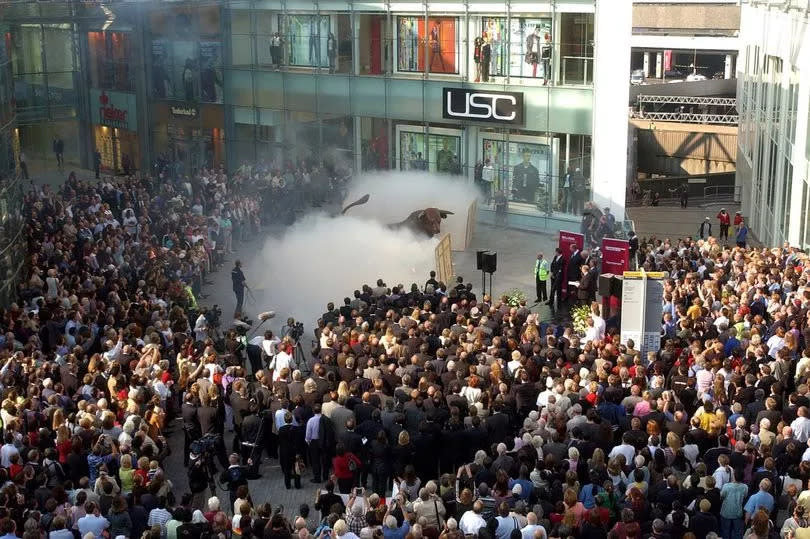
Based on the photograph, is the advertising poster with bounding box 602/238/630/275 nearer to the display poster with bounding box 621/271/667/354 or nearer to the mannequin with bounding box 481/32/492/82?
the display poster with bounding box 621/271/667/354

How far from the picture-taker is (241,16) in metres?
39.4

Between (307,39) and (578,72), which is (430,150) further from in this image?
(307,39)

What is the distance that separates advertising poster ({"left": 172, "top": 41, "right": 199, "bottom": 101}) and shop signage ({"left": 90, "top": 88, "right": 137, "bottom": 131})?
2369 millimetres

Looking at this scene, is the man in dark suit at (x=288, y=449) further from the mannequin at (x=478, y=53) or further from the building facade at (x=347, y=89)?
the mannequin at (x=478, y=53)

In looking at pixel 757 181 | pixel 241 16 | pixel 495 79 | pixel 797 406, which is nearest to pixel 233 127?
pixel 241 16

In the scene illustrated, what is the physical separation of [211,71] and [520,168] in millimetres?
12571

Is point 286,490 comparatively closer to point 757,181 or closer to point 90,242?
point 90,242

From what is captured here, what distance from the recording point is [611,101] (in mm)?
32031

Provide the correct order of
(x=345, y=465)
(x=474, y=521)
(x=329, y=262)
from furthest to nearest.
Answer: (x=329, y=262)
(x=345, y=465)
(x=474, y=521)

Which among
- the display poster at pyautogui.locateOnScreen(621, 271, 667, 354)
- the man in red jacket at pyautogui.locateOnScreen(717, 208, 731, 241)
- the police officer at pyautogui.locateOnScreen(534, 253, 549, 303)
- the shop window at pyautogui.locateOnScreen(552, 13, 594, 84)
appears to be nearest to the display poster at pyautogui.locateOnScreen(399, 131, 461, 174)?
the shop window at pyautogui.locateOnScreen(552, 13, 594, 84)

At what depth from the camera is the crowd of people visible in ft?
39.9

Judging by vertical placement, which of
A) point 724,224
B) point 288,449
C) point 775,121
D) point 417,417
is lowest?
point 724,224

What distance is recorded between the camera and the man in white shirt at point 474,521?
38.5ft

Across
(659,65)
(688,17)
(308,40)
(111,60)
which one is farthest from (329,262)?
(659,65)
